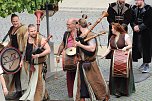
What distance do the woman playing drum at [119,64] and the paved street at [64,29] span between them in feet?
0.56

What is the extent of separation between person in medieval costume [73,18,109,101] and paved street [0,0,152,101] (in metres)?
0.62

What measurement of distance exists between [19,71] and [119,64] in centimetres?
205

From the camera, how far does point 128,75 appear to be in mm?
9727

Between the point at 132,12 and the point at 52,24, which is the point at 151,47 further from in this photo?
the point at 52,24

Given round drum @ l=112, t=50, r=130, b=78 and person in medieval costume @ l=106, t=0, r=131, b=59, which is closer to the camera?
round drum @ l=112, t=50, r=130, b=78

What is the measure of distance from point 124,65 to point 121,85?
1.71ft

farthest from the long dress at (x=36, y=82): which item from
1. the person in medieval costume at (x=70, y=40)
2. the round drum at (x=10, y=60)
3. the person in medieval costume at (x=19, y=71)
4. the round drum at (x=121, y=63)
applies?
the round drum at (x=121, y=63)

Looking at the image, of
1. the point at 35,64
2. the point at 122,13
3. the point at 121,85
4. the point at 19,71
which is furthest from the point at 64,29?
the point at 35,64

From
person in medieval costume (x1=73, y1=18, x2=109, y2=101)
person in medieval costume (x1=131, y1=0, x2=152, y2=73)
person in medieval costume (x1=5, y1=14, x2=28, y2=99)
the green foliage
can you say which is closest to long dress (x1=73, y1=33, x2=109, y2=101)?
person in medieval costume (x1=73, y1=18, x2=109, y2=101)

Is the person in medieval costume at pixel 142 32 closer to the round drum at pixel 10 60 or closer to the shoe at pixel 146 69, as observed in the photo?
the shoe at pixel 146 69

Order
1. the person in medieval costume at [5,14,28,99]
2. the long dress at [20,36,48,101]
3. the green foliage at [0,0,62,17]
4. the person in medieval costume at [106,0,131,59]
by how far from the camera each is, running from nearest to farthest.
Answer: the green foliage at [0,0,62,17] < the long dress at [20,36,48,101] < the person in medieval costume at [5,14,28,99] < the person in medieval costume at [106,0,131,59]

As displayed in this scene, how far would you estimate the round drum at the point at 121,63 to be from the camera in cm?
958

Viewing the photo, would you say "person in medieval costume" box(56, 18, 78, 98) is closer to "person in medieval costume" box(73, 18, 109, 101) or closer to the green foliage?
"person in medieval costume" box(73, 18, 109, 101)

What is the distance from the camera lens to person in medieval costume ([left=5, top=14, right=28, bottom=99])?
392 inches
